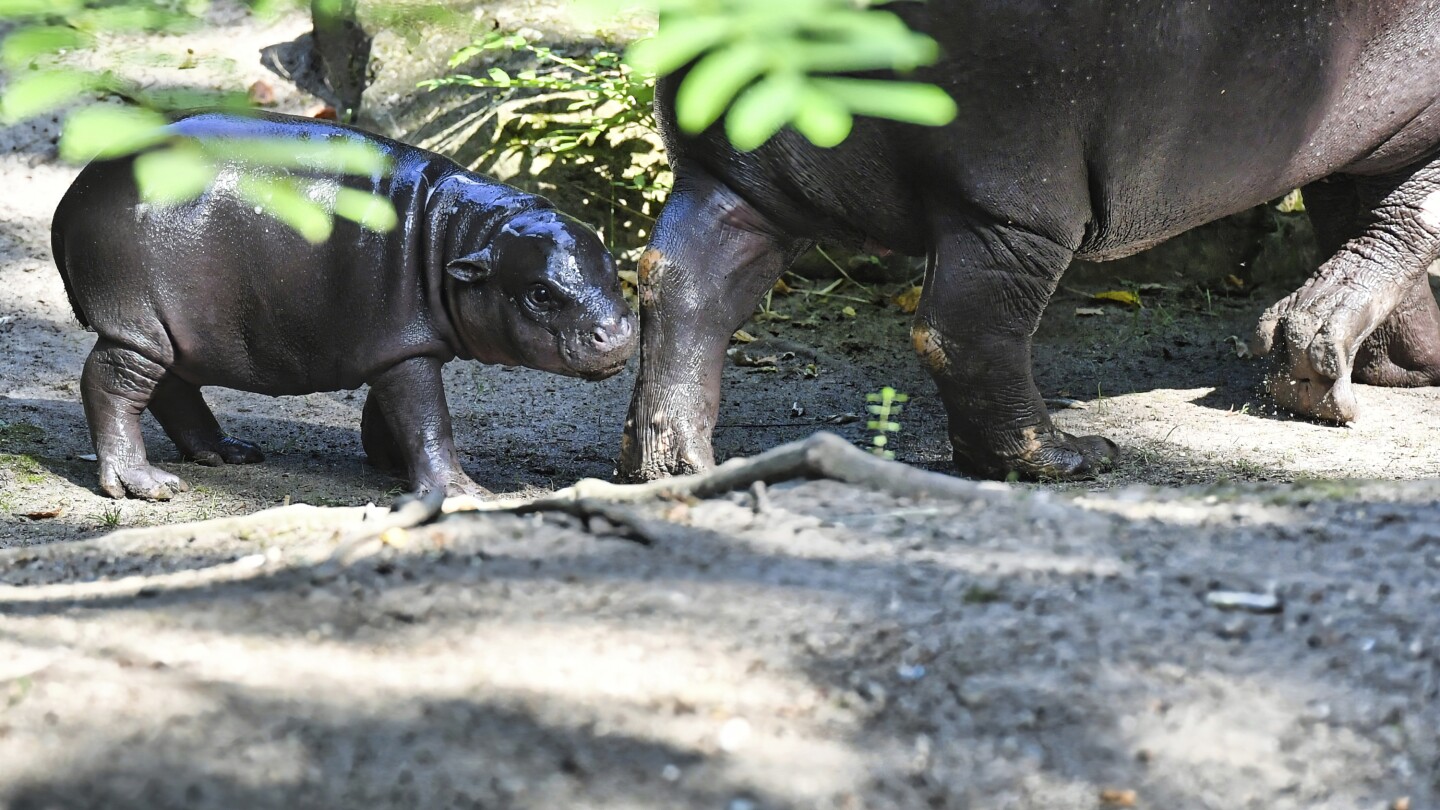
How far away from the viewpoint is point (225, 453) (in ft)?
16.0

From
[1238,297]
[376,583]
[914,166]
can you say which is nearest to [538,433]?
[914,166]

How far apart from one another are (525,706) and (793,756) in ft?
1.16

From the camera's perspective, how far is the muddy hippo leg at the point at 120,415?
434 cm

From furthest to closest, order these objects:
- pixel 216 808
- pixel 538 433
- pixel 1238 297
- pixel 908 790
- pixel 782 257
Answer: pixel 1238 297 < pixel 538 433 < pixel 782 257 < pixel 908 790 < pixel 216 808

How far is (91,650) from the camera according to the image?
6.68ft

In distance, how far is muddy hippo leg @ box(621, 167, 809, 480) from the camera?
439cm

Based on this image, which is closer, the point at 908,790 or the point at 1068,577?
the point at 908,790

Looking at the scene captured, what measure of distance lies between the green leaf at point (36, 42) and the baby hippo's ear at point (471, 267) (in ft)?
9.00

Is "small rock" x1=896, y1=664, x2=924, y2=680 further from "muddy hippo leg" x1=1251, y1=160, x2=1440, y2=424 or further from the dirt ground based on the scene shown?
"muddy hippo leg" x1=1251, y1=160, x2=1440, y2=424

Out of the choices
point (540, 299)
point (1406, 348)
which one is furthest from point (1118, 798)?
point (1406, 348)

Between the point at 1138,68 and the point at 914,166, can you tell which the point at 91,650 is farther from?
the point at 1138,68

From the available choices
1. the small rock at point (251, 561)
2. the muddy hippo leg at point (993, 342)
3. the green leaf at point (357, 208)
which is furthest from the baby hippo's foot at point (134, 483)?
the green leaf at point (357, 208)

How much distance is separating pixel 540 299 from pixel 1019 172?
1445 millimetres

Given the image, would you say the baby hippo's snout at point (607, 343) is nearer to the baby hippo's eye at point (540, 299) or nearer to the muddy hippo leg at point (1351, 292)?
the baby hippo's eye at point (540, 299)
